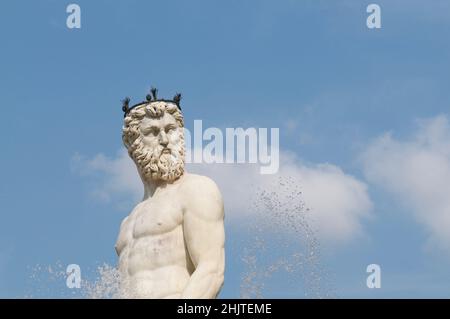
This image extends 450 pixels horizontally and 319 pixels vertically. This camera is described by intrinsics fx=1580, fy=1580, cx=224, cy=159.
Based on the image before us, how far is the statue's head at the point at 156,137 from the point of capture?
2030 centimetres

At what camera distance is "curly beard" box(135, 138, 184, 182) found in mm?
20266

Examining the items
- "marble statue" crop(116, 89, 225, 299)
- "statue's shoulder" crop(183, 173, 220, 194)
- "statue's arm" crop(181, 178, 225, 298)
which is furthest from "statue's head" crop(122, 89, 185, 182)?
"statue's arm" crop(181, 178, 225, 298)

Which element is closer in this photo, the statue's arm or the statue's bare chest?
the statue's arm

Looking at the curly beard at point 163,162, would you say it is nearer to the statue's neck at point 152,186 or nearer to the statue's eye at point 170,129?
the statue's neck at point 152,186

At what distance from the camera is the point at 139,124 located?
20547 millimetres

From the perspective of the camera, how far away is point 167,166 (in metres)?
20.3

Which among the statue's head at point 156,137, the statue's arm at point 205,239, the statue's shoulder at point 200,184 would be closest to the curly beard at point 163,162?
the statue's head at point 156,137

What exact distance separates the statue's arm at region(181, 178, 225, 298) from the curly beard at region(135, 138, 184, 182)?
1.48 ft

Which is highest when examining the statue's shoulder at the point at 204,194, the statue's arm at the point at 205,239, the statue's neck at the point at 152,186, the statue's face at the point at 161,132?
the statue's face at the point at 161,132

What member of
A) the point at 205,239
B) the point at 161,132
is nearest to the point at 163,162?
the point at 161,132

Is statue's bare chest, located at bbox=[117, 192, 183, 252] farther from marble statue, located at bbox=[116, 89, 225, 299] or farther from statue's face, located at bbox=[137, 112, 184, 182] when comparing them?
statue's face, located at bbox=[137, 112, 184, 182]
